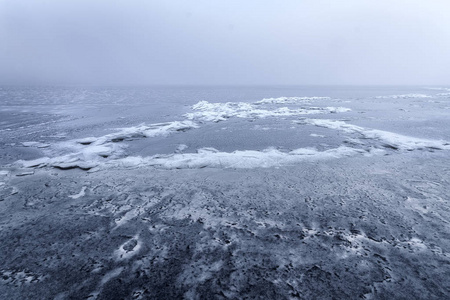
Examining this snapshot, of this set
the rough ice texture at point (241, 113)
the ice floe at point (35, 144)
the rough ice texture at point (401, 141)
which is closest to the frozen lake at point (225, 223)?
the rough ice texture at point (401, 141)

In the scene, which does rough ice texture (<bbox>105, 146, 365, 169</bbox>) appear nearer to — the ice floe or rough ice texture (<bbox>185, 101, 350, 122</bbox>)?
the ice floe

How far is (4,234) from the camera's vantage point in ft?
12.0

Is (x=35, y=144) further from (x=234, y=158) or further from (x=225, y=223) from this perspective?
(x=225, y=223)

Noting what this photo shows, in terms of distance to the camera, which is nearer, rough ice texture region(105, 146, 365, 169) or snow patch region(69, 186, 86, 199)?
A: snow patch region(69, 186, 86, 199)

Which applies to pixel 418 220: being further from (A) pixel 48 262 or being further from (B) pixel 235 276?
(A) pixel 48 262

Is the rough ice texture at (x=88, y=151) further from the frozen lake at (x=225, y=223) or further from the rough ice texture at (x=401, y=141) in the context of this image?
the rough ice texture at (x=401, y=141)

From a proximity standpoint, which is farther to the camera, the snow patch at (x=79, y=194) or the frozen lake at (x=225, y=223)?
the snow patch at (x=79, y=194)

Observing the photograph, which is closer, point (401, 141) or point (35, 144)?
point (35, 144)

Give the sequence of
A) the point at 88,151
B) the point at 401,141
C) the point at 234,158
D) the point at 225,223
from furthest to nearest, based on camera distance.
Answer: the point at 401,141 < the point at 88,151 < the point at 234,158 < the point at 225,223

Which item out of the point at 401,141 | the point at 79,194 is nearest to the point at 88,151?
the point at 79,194

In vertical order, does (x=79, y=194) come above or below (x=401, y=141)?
below

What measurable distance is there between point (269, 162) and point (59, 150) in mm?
7277

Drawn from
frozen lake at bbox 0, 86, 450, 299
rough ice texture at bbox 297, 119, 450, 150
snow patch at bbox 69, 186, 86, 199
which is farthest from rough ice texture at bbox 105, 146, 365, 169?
rough ice texture at bbox 297, 119, 450, 150

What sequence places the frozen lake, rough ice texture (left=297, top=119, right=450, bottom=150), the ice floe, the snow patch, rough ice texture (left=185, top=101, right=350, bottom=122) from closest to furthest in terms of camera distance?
1. the frozen lake
2. the snow patch
3. rough ice texture (left=297, top=119, right=450, bottom=150)
4. the ice floe
5. rough ice texture (left=185, top=101, right=350, bottom=122)
